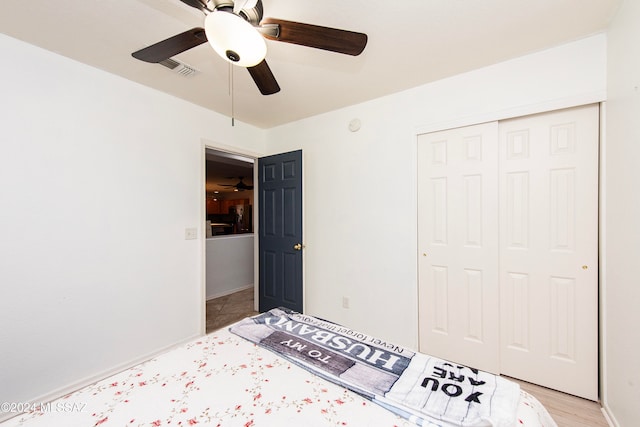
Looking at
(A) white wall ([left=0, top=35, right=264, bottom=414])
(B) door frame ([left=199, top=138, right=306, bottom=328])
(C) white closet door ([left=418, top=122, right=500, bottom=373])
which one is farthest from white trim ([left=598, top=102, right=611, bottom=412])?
(A) white wall ([left=0, top=35, right=264, bottom=414])

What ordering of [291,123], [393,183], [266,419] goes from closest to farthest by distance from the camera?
[266,419], [393,183], [291,123]

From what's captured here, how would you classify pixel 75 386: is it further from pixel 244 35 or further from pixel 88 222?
pixel 244 35

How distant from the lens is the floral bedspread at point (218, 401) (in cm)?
90

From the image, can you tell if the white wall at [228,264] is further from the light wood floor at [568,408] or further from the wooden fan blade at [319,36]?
the light wood floor at [568,408]

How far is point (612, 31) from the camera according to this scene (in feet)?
5.14

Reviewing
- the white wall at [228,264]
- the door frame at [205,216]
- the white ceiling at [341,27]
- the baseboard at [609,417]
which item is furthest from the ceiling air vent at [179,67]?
the baseboard at [609,417]

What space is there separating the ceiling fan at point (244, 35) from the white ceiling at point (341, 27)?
309 mm

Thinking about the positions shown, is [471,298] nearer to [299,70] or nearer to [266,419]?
[266,419]

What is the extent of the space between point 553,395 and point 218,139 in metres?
3.73

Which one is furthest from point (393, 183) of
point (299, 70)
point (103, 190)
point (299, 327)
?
point (103, 190)

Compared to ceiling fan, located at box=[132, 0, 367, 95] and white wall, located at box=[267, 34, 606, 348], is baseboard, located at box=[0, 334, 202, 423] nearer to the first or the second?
white wall, located at box=[267, 34, 606, 348]

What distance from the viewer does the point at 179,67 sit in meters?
2.02

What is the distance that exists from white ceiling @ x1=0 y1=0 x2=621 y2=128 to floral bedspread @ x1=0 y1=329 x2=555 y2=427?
1909 mm

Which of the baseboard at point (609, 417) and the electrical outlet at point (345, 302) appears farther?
the electrical outlet at point (345, 302)
